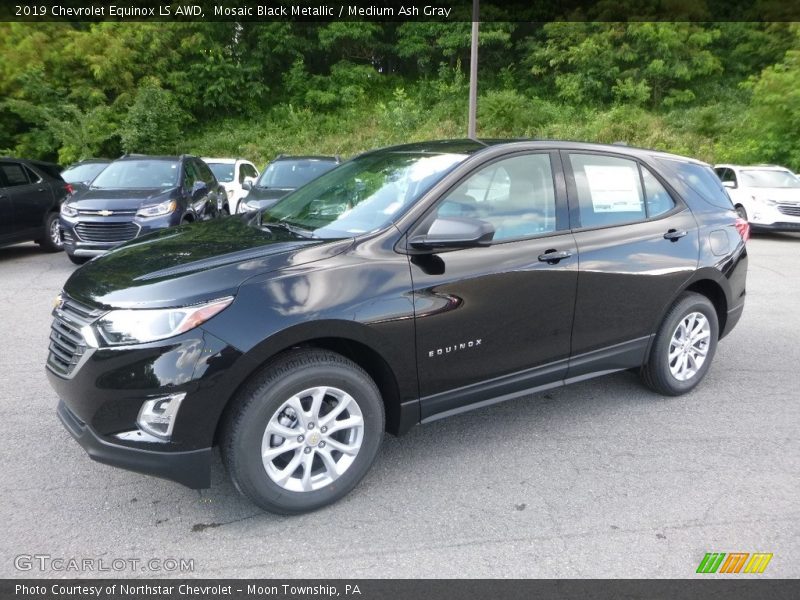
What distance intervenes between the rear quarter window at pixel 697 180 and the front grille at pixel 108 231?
6865 mm

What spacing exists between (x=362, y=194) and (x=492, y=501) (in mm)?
1814

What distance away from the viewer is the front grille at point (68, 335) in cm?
285

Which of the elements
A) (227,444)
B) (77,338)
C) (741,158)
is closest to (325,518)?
(227,444)

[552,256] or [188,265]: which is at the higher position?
[188,265]

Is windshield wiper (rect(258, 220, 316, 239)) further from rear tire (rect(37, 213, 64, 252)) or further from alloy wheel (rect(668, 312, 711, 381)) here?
rear tire (rect(37, 213, 64, 252))

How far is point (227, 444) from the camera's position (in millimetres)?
2791

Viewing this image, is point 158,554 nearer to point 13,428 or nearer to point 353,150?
point 13,428

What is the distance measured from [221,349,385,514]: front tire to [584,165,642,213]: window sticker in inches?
76.1

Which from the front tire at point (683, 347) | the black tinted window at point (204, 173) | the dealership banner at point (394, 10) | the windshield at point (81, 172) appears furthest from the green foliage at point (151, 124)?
the front tire at point (683, 347)

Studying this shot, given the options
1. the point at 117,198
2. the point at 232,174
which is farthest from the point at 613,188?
the point at 232,174

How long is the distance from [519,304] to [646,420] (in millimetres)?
1364

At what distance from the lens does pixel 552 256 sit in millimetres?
3623
